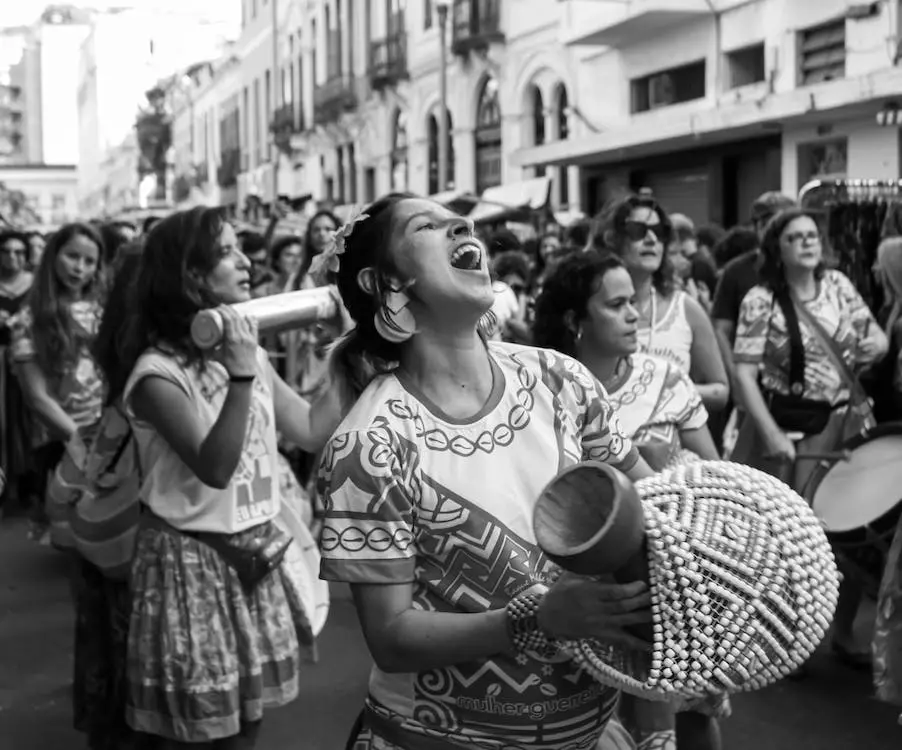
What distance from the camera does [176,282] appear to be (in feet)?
12.5

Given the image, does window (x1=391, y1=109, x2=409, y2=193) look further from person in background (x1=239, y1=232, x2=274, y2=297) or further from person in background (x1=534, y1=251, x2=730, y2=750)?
person in background (x1=534, y1=251, x2=730, y2=750)

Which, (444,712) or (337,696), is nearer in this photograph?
(444,712)

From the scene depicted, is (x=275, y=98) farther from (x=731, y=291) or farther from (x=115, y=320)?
(x=115, y=320)

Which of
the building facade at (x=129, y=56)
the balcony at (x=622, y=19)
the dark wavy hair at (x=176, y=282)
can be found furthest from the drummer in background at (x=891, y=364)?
the building facade at (x=129, y=56)

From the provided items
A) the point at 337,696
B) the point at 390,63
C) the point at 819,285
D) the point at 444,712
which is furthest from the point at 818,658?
the point at 390,63

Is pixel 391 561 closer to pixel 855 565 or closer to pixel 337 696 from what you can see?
pixel 337 696

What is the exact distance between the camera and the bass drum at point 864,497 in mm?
5387

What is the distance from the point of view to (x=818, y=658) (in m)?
6.18

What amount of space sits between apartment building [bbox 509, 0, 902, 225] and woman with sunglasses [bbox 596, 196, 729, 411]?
32.1 feet

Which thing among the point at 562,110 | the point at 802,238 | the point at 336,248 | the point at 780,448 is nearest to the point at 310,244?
the point at 802,238

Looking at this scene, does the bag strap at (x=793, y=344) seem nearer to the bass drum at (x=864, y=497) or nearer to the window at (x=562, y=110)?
the bass drum at (x=864, y=497)

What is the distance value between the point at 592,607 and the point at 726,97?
1903 cm

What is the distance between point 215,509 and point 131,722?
0.63 metres

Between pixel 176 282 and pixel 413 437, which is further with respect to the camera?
pixel 176 282
